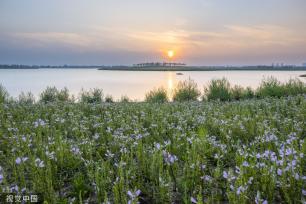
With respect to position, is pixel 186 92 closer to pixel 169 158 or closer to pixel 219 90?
pixel 219 90

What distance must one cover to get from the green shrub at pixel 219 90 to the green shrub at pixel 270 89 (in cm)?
108

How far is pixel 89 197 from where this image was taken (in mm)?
2939

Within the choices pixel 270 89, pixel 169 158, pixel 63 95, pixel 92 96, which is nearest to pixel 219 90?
pixel 270 89

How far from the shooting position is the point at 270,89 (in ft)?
41.8

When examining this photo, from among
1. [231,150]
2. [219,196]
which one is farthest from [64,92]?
[219,196]

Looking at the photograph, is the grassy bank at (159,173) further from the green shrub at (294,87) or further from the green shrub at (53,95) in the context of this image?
the green shrub at (53,95)

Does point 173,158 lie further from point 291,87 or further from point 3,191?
point 291,87

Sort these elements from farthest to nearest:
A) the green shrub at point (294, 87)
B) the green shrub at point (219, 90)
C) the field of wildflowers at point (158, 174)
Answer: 1. the green shrub at point (219, 90)
2. the green shrub at point (294, 87)
3. the field of wildflowers at point (158, 174)

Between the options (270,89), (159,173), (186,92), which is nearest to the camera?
(159,173)

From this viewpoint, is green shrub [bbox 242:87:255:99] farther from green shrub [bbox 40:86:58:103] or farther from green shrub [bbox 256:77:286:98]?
green shrub [bbox 40:86:58:103]

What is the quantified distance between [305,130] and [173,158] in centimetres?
336

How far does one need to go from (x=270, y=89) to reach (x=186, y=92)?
13.4 feet

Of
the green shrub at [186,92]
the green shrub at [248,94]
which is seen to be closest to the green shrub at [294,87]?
the green shrub at [248,94]

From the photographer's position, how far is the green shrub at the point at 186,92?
548 inches
